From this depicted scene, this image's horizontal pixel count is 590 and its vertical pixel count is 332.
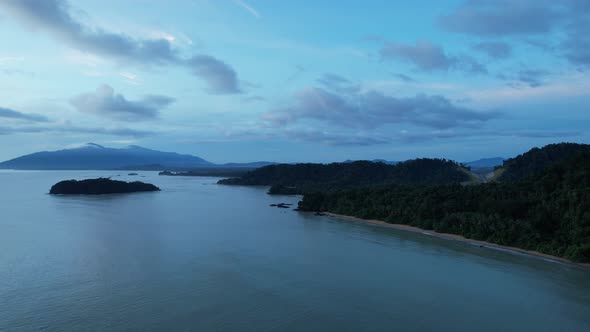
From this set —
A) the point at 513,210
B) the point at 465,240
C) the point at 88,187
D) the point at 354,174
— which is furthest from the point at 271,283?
the point at 354,174

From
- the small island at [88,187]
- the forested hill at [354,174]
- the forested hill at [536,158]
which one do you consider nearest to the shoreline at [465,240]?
the forested hill at [536,158]

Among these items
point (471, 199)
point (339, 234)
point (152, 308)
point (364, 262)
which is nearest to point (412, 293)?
point (364, 262)

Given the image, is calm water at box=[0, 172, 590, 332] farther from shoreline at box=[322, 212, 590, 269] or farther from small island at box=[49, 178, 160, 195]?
small island at box=[49, 178, 160, 195]

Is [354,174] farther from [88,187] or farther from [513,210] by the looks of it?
[513,210]

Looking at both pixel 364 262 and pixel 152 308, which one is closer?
pixel 152 308

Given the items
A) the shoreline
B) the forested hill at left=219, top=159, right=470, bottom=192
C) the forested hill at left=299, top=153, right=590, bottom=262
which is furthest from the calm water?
the forested hill at left=219, top=159, right=470, bottom=192

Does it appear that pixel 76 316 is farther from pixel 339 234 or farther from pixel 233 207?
pixel 233 207

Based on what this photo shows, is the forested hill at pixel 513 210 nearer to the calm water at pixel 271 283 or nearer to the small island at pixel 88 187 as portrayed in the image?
the calm water at pixel 271 283
